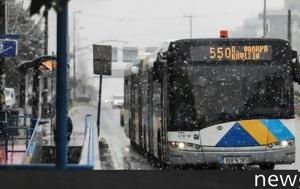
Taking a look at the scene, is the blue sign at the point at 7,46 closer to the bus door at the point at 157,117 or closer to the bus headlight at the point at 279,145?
the bus door at the point at 157,117

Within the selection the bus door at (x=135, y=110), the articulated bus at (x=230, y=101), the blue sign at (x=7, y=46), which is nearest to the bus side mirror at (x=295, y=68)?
the articulated bus at (x=230, y=101)

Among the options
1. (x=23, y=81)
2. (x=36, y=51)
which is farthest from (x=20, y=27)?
(x=23, y=81)

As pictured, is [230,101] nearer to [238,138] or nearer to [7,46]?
[238,138]

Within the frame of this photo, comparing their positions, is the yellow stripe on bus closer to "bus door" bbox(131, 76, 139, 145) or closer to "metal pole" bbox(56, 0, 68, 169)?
"bus door" bbox(131, 76, 139, 145)

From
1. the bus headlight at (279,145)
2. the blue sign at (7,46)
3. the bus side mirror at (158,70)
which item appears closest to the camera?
the bus headlight at (279,145)

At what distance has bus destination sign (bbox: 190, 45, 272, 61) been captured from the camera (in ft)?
51.0

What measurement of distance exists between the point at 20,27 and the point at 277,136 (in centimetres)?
5112

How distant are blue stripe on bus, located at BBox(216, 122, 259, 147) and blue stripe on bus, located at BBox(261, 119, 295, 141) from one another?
410 millimetres

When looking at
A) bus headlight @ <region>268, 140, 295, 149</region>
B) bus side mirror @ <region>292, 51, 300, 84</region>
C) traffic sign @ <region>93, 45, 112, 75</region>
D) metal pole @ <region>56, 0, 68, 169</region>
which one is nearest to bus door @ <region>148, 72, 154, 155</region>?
bus headlight @ <region>268, 140, 295, 149</region>

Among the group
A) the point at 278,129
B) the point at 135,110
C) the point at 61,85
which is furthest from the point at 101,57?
the point at 61,85

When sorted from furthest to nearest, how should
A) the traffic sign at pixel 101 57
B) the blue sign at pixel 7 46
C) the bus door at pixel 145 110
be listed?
the traffic sign at pixel 101 57 < the bus door at pixel 145 110 < the blue sign at pixel 7 46

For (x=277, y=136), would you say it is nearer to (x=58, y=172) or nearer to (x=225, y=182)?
(x=225, y=182)

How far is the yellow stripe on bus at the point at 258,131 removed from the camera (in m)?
15.3

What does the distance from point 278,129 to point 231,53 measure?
5.74 ft
